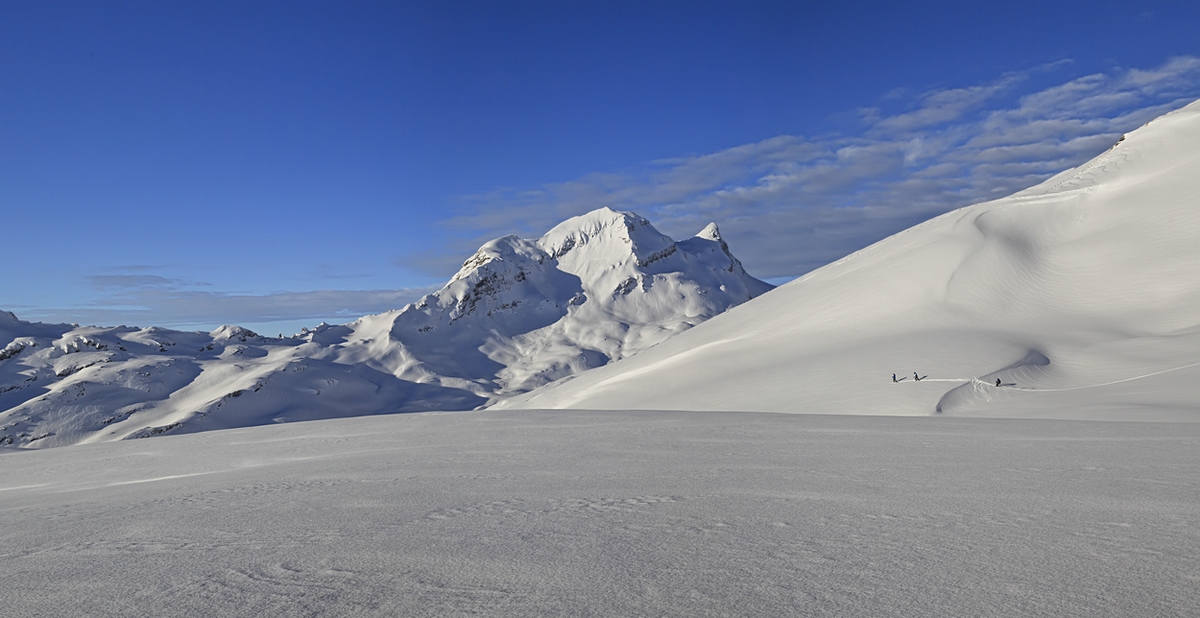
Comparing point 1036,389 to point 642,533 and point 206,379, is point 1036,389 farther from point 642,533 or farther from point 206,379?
point 206,379

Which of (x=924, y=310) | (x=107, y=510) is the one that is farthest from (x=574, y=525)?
(x=924, y=310)

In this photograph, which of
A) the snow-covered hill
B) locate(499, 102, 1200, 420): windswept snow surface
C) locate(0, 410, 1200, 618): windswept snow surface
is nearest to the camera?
locate(0, 410, 1200, 618): windswept snow surface

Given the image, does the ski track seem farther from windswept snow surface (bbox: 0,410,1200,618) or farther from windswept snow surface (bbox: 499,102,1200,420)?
windswept snow surface (bbox: 0,410,1200,618)

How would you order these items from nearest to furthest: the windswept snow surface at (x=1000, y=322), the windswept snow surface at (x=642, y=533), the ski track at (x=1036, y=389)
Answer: the windswept snow surface at (x=642, y=533) < the ski track at (x=1036, y=389) < the windswept snow surface at (x=1000, y=322)

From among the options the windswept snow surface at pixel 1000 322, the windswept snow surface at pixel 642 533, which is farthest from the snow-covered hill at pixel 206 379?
the windswept snow surface at pixel 642 533

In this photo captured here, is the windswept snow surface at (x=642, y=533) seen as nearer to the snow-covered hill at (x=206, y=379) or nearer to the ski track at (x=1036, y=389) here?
the ski track at (x=1036, y=389)

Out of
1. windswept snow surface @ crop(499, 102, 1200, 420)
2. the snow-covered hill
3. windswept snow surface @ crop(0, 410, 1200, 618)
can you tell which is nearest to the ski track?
windswept snow surface @ crop(499, 102, 1200, 420)
